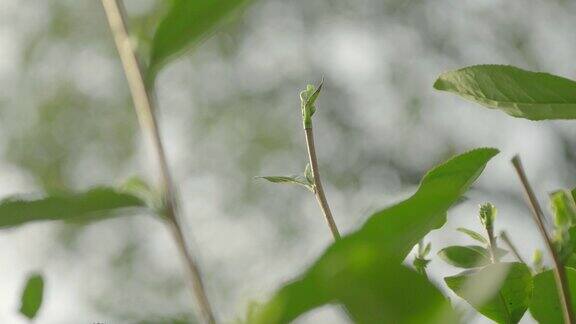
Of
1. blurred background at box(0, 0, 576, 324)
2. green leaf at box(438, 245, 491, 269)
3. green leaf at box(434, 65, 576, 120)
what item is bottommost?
blurred background at box(0, 0, 576, 324)

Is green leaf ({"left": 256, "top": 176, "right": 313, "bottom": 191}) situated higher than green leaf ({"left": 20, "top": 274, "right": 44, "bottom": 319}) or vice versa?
green leaf ({"left": 256, "top": 176, "right": 313, "bottom": 191})

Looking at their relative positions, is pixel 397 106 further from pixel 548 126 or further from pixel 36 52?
pixel 36 52

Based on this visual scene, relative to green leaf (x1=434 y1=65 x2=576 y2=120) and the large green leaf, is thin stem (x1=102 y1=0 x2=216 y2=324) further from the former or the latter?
green leaf (x1=434 y1=65 x2=576 y2=120)

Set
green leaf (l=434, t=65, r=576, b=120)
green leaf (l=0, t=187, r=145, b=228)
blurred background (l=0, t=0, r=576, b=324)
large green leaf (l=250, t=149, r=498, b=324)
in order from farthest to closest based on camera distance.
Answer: blurred background (l=0, t=0, r=576, b=324) < green leaf (l=434, t=65, r=576, b=120) < green leaf (l=0, t=187, r=145, b=228) < large green leaf (l=250, t=149, r=498, b=324)

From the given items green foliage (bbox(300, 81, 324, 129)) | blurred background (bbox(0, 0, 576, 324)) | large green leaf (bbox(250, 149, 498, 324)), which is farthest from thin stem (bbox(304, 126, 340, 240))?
blurred background (bbox(0, 0, 576, 324))

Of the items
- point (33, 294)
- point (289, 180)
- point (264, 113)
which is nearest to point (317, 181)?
point (289, 180)

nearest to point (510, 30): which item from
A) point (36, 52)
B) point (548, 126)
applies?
point (548, 126)

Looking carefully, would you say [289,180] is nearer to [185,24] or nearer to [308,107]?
[308,107]
